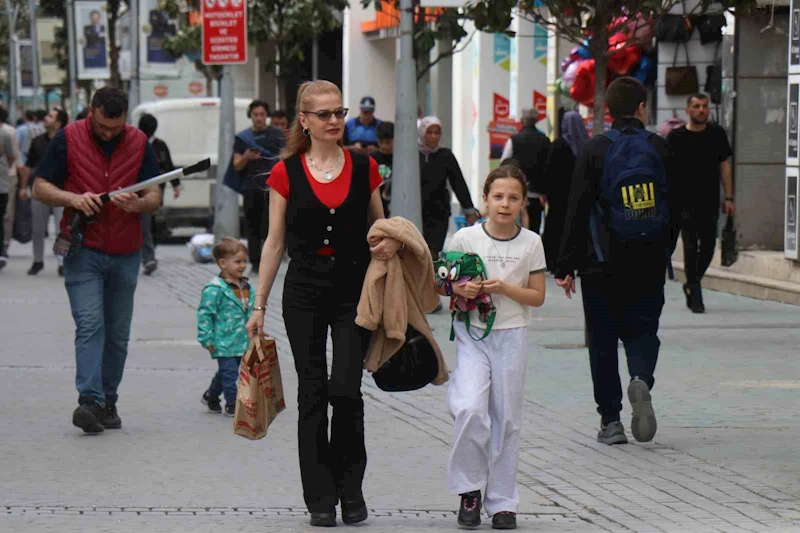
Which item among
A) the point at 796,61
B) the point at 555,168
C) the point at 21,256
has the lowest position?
the point at 21,256

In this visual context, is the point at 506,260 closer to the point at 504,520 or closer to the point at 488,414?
the point at 488,414

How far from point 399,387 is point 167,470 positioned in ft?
5.49

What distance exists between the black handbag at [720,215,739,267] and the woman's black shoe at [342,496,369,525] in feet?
32.5

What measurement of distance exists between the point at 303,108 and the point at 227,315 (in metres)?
2.97

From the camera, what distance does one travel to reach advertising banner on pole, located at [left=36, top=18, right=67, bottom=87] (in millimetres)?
64938

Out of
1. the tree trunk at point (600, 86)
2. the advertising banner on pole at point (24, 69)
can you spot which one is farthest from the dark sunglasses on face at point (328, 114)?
the advertising banner on pole at point (24, 69)

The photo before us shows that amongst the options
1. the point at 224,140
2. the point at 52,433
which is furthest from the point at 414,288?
the point at 224,140

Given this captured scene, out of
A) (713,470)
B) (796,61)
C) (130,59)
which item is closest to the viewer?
(713,470)

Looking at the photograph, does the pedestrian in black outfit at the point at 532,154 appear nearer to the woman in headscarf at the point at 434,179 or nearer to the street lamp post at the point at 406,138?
the street lamp post at the point at 406,138

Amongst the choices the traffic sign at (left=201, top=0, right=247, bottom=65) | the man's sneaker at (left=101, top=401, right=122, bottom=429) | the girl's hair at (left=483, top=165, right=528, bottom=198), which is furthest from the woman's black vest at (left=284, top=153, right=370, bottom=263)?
the traffic sign at (left=201, top=0, right=247, bottom=65)

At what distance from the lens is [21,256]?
22.7 meters

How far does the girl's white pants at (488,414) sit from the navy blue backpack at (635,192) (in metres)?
1.72

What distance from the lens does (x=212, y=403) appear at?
31.7 feet

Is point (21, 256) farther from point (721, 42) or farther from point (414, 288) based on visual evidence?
point (414, 288)
